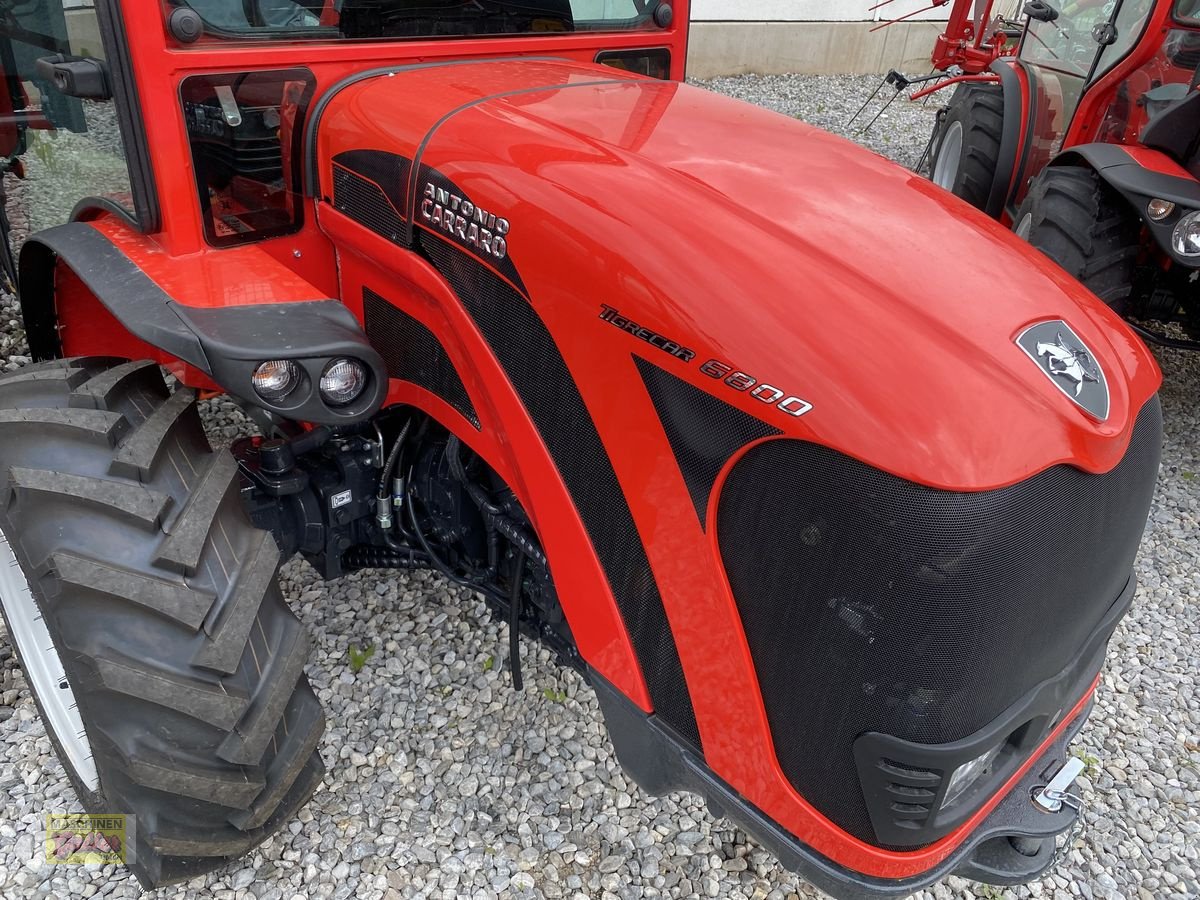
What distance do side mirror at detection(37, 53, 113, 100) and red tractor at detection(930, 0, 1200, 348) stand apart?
333 centimetres

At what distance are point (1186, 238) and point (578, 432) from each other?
115 inches

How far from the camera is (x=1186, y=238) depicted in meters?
3.38

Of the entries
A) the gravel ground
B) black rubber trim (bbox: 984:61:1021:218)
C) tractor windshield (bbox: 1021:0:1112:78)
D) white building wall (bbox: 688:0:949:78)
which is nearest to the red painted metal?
the gravel ground

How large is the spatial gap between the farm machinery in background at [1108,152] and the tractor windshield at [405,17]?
214cm

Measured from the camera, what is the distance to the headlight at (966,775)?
1469 millimetres

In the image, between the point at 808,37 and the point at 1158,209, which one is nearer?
the point at 1158,209

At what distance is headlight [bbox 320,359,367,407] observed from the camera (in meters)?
1.73

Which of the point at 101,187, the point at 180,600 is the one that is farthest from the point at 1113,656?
the point at 101,187

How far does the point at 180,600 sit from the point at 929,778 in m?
1.28

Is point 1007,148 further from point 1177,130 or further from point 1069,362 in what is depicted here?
point 1069,362

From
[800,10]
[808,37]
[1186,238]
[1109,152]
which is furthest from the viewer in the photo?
[808,37]

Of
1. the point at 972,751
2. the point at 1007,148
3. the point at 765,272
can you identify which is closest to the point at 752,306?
the point at 765,272

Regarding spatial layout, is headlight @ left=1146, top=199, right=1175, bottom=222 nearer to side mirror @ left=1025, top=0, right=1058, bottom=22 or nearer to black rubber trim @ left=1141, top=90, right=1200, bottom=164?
black rubber trim @ left=1141, top=90, right=1200, bottom=164

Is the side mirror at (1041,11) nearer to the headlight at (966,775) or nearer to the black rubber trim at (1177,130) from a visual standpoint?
the black rubber trim at (1177,130)
